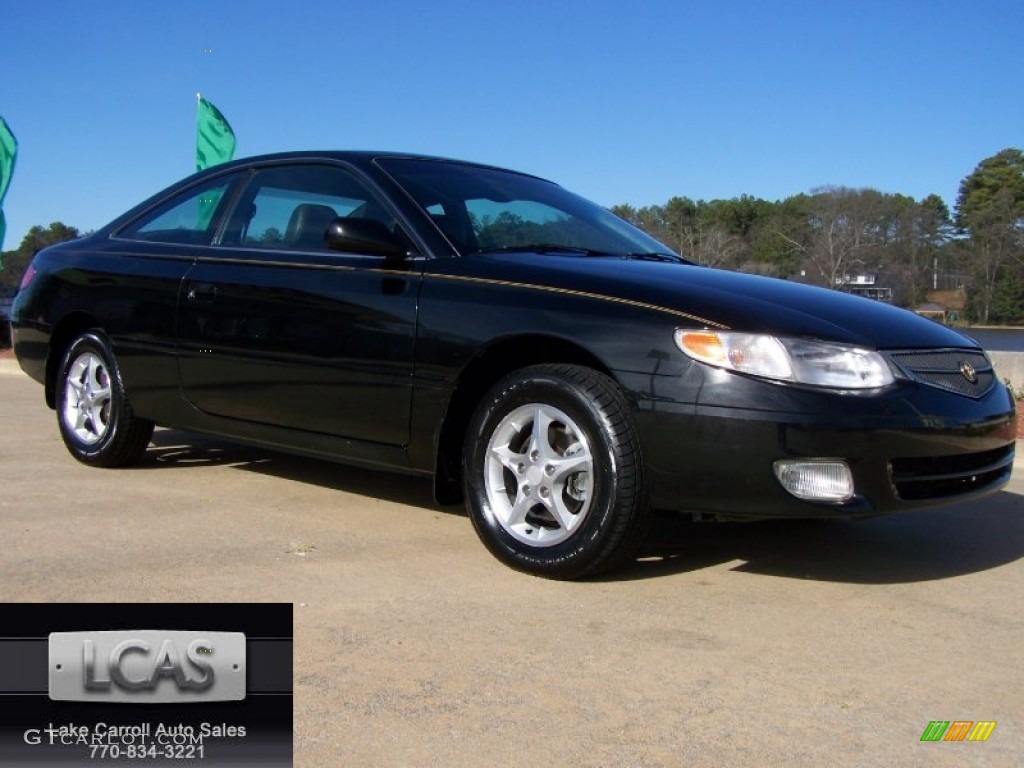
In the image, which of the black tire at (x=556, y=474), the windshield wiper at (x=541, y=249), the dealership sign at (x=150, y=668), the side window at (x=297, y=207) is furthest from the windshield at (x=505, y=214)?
the dealership sign at (x=150, y=668)

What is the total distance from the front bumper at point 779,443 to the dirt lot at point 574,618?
0.36 m

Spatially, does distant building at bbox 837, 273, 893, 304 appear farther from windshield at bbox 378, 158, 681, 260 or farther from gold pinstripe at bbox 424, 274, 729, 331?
gold pinstripe at bbox 424, 274, 729, 331

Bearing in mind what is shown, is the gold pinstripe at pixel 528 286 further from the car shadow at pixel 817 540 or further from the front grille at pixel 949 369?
the car shadow at pixel 817 540

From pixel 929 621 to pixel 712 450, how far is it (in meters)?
0.88

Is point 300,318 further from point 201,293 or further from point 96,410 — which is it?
point 96,410

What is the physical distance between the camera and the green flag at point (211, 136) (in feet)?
49.4

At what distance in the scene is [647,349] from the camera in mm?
3648

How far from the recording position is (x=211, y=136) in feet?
49.6

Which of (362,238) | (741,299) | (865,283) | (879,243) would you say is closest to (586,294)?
(741,299)

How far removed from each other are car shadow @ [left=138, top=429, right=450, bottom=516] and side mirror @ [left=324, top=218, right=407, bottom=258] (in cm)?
129

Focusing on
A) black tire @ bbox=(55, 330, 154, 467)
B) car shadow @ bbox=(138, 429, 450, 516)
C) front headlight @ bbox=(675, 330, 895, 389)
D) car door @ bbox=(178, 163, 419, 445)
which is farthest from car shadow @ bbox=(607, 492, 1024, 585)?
black tire @ bbox=(55, 330, 154, 467)

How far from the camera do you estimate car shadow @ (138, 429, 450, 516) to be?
532cm

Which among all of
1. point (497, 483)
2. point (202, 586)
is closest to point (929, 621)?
point (497, 483)

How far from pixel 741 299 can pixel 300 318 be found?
1.86 meters
